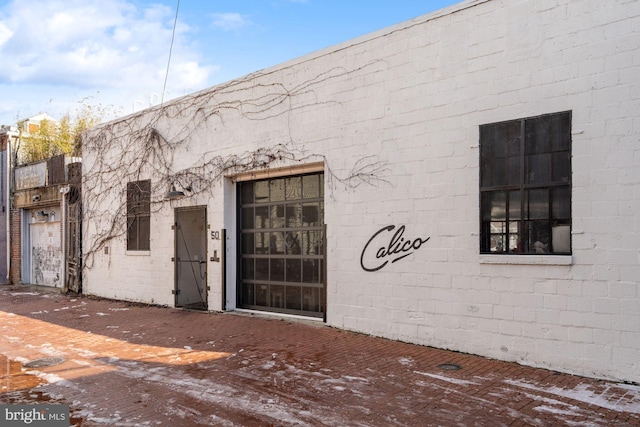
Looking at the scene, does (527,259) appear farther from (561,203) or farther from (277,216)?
(277,216)

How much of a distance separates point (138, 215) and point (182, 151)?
234 centimetres

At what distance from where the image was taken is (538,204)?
20.5 ft

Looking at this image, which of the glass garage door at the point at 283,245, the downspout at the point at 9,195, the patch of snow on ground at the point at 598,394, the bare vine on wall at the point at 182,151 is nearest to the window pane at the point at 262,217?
the glass garage door at the point at 283,245

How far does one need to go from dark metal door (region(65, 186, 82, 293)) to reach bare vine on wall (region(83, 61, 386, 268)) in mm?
371

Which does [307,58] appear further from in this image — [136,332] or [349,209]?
[136,332]

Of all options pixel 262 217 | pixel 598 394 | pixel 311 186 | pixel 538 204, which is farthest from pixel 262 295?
pixel 598 394

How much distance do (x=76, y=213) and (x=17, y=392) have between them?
386 inches

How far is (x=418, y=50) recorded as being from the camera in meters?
7.31

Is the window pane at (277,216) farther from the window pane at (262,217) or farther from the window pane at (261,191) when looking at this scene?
the window pane at (261,191)

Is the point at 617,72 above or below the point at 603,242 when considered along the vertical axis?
above

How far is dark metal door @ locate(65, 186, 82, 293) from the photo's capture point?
1404 centimetres

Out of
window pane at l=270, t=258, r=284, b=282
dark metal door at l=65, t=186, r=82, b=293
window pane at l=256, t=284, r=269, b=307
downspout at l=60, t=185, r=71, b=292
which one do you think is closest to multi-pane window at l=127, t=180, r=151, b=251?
dark metal door at l=65, t=186, r=82, b=293

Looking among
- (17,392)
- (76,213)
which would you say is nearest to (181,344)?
(17,392)

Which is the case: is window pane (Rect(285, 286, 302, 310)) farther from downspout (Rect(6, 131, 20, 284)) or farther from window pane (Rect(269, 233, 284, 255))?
downspout (Rect(6, 131, 20, 284))
